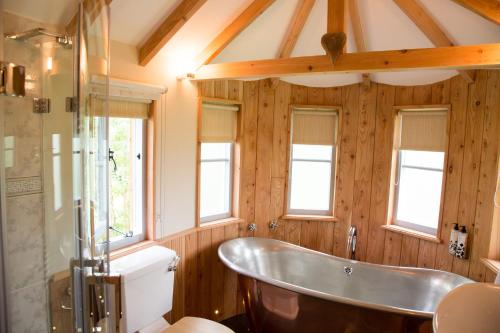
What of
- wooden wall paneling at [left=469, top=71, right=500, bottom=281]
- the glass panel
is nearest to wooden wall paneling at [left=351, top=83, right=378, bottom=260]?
the glass panel

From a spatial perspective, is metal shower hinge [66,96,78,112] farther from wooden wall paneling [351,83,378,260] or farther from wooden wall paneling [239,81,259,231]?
wooden wall paneling [351,83,378,260]

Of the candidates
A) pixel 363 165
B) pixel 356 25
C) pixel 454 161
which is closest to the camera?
pixel 356 25

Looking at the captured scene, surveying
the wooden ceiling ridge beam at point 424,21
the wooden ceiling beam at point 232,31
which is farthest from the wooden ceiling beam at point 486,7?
the wooden ceiling beam at point 232,31

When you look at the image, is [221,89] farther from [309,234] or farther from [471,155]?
[471,155]

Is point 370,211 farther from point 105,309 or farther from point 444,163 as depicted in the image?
point 105,309

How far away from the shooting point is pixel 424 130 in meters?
3.21

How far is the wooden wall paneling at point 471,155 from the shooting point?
284cm

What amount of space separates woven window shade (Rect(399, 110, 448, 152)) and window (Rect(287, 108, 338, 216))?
693 millimetres

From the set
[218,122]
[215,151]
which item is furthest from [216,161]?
[218,122]

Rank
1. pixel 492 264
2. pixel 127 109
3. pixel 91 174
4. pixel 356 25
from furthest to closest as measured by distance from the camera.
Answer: pixel 356 25, pixel 492 264, pixel 127 109, pixel 91 174

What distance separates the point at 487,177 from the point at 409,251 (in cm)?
100

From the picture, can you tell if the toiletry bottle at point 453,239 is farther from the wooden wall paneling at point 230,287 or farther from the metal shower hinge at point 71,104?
the metal shower hinge at point 71,104

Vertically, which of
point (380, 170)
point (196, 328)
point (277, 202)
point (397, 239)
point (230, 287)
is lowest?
point (230, 287)

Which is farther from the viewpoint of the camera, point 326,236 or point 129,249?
point 326,236
